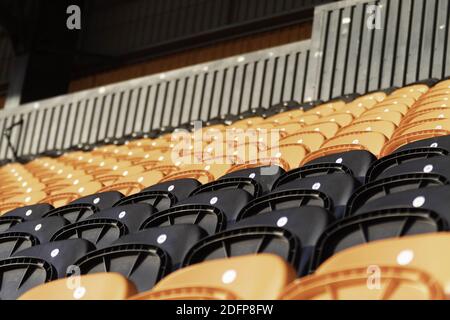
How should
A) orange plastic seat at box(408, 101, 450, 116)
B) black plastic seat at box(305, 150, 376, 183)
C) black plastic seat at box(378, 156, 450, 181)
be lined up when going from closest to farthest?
black plastic seat at box(378, 156, 450, 181)
black plastic seat at box(305, 150, 376, 183)
orange plastic seat at box(408, 101, 450, 116)

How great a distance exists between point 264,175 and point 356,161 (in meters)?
0.29

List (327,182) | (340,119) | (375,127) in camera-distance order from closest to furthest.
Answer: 1. (327,182)
2. (375,127)
3. (340,119)

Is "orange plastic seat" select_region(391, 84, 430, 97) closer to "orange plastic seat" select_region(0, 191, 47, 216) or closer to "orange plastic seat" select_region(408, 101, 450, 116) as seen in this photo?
"orange plastic seat" select_region(408, 101, 450, 116)

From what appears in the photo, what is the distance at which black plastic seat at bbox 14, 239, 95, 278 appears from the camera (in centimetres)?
179

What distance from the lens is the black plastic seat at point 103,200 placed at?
250cm

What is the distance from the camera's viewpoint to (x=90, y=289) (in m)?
1.38

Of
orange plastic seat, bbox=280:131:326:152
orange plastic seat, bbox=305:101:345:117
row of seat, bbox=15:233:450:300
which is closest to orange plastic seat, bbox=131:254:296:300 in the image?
row of seat, bbox=15:233:450:300

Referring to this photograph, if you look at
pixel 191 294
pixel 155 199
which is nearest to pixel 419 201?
pixel 191 294

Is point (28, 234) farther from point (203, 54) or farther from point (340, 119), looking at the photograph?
point (203, 54)

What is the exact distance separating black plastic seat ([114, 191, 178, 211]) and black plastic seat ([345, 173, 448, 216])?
0.72 m

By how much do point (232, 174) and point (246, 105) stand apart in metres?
2.81

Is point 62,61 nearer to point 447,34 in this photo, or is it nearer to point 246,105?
point 246,105

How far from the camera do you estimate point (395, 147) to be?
234 cm

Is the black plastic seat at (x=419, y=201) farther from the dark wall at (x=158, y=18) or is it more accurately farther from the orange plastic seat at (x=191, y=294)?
the dark wall at (x=158, y=18)
